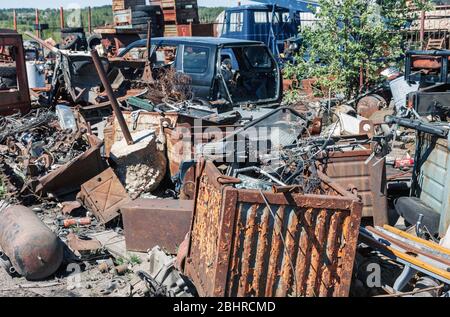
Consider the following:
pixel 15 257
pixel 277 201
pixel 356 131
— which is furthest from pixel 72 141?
pixel 277 201

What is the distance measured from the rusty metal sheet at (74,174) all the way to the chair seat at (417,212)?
3.78 metres

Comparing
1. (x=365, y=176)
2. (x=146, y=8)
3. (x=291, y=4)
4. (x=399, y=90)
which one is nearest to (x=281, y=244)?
(x=365, y=176)

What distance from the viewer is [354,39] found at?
11031 mm

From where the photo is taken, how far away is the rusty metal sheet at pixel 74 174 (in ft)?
22.9

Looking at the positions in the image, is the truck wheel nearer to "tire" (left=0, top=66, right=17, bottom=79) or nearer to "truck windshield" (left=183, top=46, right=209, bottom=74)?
"tire" (left=0, top=66, right=17, bottom=79)

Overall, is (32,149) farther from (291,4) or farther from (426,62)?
(291,4)

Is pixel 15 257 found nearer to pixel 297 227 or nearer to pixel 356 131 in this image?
pixel 297 227

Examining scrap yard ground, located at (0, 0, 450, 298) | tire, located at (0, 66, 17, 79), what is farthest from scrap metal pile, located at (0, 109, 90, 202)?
tire, located at (0, 66, 17, 79)

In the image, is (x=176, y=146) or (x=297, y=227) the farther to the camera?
(x=176, y=146)

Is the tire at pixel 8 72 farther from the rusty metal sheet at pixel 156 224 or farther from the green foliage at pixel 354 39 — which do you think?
the rusty metal sheet at pixel 156 224

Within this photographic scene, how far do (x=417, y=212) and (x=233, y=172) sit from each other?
1957mm

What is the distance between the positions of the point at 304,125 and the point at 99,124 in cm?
398

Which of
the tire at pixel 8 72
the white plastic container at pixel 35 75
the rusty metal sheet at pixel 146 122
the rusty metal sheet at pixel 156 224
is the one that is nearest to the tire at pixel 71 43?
the white plastic container at pixel 35 75
